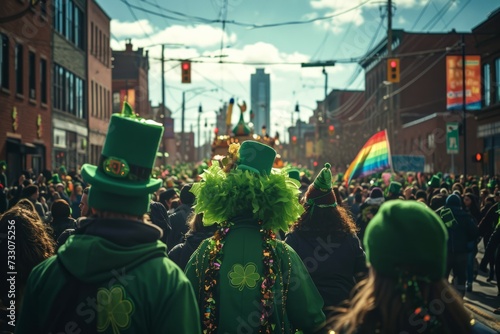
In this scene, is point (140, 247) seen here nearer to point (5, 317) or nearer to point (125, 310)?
point (125, 310)

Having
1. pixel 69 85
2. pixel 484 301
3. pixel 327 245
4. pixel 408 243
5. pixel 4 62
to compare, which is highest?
pixel 69 85

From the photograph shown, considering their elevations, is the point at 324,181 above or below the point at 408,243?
above

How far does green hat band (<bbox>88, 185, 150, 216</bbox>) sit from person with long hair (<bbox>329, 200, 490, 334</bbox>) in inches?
42.9

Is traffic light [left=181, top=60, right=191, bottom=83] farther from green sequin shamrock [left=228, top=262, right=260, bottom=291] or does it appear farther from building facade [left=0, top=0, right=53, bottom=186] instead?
green sequin shamrock [left=228, top=262, right=260, bottom=291]

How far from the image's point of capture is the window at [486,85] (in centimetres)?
3883

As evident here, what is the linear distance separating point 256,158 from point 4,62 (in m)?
22.5

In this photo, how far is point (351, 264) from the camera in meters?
5.40

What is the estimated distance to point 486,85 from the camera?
3950cm

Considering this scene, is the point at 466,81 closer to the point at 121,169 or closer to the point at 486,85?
the point at 486,85

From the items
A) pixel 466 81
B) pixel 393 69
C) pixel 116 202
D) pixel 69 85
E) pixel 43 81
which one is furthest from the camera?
pixel 69 85

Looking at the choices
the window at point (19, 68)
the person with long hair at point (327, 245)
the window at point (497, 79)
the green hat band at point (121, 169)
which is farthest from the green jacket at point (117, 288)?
the window at point (497, 79)

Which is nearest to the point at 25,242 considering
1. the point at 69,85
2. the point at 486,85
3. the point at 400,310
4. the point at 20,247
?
the point at 20,247

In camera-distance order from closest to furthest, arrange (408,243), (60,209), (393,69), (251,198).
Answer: (408,243), (251,198), (60,209), (393,69)

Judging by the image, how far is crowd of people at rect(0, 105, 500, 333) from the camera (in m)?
2.77
